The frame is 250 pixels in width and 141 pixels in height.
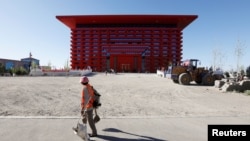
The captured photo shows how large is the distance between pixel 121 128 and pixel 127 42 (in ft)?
Result: 232

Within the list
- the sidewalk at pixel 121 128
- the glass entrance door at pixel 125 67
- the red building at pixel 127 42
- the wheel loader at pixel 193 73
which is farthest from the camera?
the glass entrance door at pixel 125 67

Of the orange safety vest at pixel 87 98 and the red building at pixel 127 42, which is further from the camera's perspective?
the red building at pixel 127 42

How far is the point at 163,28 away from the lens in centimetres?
7606

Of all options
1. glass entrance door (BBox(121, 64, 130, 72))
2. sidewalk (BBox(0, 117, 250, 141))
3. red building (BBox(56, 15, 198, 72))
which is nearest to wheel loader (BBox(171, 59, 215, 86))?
sidewalk (BBox(0, 117, 250, 141))

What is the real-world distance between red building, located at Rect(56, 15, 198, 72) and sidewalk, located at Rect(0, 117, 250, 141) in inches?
2603

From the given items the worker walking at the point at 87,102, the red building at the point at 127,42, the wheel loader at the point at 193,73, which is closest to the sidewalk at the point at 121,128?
the worker walking at the point at 87,102

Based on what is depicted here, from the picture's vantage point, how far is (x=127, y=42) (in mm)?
76188

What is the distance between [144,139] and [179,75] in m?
17.1

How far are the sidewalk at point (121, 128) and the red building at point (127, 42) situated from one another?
217ft

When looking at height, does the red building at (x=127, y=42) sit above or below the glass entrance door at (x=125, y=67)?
above

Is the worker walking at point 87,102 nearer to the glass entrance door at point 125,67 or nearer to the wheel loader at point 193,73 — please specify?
the wheel loader at point 193,73

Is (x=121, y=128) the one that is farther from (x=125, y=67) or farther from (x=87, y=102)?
(x=125, y=67)

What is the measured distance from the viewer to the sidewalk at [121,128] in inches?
222

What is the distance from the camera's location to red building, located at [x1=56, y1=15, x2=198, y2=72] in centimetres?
7375
